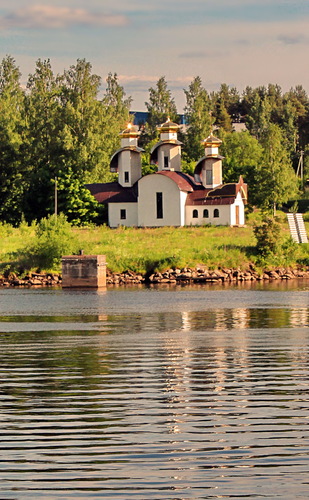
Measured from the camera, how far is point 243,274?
205ft

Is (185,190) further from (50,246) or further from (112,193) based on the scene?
(50,246)

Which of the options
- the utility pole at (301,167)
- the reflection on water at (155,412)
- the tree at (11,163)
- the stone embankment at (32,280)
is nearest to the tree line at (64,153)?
the tree at (11,163)

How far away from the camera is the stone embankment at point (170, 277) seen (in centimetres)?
6053

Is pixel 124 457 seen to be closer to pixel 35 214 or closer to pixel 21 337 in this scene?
pixel 21 337

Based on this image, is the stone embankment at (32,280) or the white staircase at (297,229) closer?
the stone embankment at (32,280)

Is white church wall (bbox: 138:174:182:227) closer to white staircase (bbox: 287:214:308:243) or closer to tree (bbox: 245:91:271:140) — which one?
white staircase (bbox: 287:214:308:243)

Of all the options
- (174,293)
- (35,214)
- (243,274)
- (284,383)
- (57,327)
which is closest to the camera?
(284,383)

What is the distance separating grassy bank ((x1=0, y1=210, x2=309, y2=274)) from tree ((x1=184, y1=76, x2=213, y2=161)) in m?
35.4

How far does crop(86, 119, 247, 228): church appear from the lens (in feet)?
277

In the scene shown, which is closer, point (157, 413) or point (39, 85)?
point (157, 413)

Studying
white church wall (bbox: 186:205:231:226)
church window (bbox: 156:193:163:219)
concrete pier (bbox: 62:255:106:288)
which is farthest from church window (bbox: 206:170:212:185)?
concrete pier (bbox: 62:255:106:288)

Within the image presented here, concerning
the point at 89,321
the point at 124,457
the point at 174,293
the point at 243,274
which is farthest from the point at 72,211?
the point at 124,457

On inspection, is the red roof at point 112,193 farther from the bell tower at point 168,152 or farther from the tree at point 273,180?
the tree at point 273,180

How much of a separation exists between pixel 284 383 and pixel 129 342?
9.72 meters
